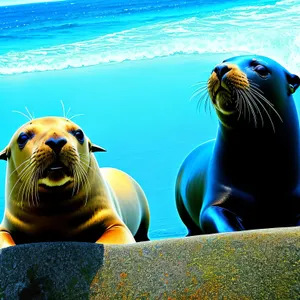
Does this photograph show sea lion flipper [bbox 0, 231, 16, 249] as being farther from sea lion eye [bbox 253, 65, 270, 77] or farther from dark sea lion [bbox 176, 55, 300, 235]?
sea lion eye [bbox 253, 65, 270, 77]

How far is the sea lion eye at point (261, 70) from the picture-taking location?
9.71 ft

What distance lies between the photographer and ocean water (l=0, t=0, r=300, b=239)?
5.95m

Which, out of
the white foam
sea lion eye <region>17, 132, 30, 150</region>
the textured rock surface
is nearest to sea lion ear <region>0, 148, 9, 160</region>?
sea lion eye <region>17, 132, 30, 150</region>

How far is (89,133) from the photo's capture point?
21.9ft

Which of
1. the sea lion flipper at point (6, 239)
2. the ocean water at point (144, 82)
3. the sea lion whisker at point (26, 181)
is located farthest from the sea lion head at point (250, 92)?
the ocean water at point (144, 82)

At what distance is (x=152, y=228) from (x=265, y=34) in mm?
9942

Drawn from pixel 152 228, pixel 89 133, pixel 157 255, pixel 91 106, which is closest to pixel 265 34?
pixel 91 106

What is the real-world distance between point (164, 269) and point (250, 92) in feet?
3.60

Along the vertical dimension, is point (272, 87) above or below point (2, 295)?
above

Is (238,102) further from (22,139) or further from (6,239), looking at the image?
(6,239)

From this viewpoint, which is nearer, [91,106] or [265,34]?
[91,106]

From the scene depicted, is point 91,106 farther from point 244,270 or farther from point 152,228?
point 244,270

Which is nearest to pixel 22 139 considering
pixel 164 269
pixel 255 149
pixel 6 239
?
pixel 6 239

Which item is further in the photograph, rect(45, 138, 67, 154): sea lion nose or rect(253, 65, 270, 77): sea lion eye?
rect(253, 65, 270, 77): sea lion eye
